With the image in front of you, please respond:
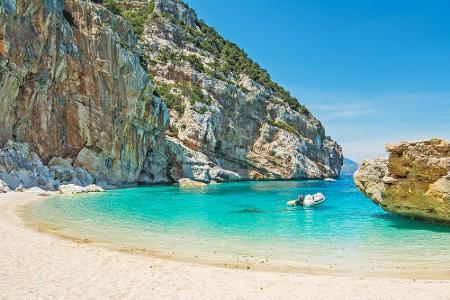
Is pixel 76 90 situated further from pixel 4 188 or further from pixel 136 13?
pixel 136 13

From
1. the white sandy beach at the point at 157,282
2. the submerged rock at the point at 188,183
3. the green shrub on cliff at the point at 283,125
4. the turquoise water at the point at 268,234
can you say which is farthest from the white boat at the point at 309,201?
the green shrub on cliff at the point at 283,125

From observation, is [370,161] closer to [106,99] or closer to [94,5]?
[106,99]

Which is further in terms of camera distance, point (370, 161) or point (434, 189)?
point (370, 161)

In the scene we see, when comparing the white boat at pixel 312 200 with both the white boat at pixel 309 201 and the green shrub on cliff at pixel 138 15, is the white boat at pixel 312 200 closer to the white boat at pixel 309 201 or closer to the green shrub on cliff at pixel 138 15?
the white boat at pixel 309 201

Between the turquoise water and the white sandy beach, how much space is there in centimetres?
201

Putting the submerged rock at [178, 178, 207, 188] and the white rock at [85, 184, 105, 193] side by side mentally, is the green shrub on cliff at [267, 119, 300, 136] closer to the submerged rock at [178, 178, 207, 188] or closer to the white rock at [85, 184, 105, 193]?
the submerged rock at [178, 178, 207, 188]

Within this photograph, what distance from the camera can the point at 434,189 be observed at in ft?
70.8

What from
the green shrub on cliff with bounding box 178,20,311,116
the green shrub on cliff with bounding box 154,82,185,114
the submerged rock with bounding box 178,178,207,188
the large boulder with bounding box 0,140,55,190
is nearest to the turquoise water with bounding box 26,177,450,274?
the large boulder with bounding box 0,140,55,190

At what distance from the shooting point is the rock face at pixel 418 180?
70.2 ft

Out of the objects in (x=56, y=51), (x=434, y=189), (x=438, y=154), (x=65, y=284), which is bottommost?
(x=65, y=284)

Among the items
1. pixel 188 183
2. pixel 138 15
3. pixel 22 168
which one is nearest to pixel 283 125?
pixel 188 183

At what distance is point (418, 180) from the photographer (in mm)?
22594

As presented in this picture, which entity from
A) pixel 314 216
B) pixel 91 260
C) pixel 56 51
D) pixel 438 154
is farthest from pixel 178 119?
pixel 91 260

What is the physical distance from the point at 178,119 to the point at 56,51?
114ft
